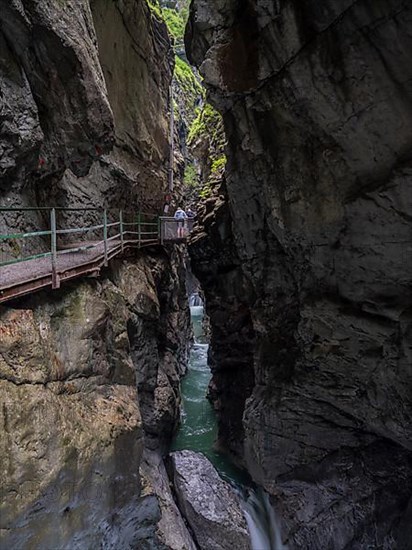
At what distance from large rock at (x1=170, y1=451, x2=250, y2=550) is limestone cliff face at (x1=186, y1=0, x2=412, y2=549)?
127cm

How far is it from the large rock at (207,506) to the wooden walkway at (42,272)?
23.1ft

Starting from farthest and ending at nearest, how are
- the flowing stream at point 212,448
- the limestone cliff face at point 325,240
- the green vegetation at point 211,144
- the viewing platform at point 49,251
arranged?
the green vegetation at point 211,144, the flowing stream at point 212,448, the limestone cliff face at point 325,240, the viewing platform at point 49,251

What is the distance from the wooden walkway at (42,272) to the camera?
5.08m

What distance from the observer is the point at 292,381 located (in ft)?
34.0

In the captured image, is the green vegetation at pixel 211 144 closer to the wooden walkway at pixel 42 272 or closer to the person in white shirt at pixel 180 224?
the person in white shirt at pixel 180 224

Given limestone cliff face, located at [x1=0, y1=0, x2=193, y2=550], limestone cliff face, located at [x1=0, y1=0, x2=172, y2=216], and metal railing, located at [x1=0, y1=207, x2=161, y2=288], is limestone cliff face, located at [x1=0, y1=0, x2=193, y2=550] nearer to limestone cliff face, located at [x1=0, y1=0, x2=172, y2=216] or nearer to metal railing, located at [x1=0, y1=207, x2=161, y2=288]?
limestone cliff face, located at [x1=0, y1=0, x2=172, y2=216]

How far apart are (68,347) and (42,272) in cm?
132

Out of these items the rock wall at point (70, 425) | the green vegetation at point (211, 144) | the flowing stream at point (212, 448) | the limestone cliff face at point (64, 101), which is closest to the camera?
the rock wall at point (70, 425)

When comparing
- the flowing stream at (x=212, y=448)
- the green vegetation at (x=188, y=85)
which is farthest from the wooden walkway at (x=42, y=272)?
the green vegetation at (x=188, y=85)

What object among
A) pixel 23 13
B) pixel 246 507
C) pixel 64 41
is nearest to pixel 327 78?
pixel 64 41

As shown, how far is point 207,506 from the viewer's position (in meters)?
9.99

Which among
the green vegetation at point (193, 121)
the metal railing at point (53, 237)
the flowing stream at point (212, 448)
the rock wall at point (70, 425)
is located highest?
the green vegetation at point (193, 121)

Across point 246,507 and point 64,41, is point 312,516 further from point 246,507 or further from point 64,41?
point 64,41

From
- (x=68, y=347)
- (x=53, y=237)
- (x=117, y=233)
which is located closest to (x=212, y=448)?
(x=117, y=233)
